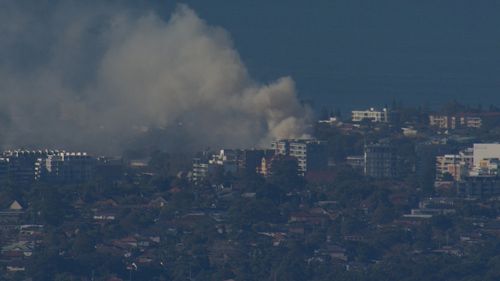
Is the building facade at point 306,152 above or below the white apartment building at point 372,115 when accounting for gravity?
below

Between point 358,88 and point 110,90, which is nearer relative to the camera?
point 110,90

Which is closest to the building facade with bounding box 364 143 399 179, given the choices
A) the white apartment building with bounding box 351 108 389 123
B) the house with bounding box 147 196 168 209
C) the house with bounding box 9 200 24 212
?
the house with bounding box 147 196 168 209

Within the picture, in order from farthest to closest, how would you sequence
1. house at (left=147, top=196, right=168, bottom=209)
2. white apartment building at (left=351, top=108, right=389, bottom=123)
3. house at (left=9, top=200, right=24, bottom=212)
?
1. white apartment building at (left=351, top=108, right=389, bottom=123)
2. house at (left=147, top=196, right=168, bottom=209)
3. house at (left=9, top=200, right=24, bottom=212)

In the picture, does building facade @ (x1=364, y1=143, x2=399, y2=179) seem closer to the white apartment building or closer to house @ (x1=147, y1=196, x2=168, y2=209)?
house @ (x1=147, y1=196, x2=168, y2=209)

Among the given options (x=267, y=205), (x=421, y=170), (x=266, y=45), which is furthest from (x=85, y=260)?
(x=266, y=45)

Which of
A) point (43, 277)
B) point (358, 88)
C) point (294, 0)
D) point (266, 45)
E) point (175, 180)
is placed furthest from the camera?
point (294, 0)

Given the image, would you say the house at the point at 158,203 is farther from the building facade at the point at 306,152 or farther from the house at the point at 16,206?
the building facade at the point at 306,152

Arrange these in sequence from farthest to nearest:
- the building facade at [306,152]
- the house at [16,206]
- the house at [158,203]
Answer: the building facade at [306,152]
the house at [158,203]
the house at [16,206]

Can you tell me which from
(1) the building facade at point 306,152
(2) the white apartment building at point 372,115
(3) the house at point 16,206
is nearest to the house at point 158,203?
(3) the house at point 16,206

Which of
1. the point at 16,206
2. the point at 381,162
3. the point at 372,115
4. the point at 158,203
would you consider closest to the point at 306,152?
the point at 381,162

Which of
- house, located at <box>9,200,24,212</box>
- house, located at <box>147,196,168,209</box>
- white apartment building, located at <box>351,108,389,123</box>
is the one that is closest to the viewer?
house, located at <box>9,200,24,212</box>

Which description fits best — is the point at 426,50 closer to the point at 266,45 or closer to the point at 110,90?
the point at 266,45
